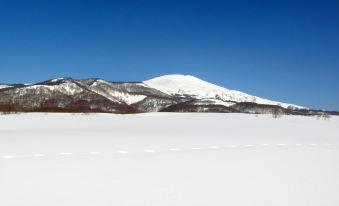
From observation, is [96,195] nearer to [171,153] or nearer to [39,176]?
[39,176]

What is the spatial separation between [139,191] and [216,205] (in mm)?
1569

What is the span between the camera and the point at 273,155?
46.6 feet

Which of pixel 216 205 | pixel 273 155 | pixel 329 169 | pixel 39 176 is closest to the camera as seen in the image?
pixel 216 205

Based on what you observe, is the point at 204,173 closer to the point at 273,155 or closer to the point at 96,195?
the point at 96,195

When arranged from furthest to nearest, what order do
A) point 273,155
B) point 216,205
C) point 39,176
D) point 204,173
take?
point 273,155 → point 204,173 → point 39,176 → point 216,205

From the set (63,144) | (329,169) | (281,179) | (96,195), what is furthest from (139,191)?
(63,144)

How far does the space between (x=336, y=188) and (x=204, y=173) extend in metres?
2.86

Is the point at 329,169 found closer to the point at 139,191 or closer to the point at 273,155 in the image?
the point at 273,155

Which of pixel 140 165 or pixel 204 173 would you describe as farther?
pixel 140 165

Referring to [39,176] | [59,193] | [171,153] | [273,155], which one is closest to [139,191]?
[59,193]

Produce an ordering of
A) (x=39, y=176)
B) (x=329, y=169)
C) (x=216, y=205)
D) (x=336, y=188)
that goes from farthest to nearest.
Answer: (x=329, y=169) < (x=39, y=176) < (x=336, y=188) < (x=216, y=205)

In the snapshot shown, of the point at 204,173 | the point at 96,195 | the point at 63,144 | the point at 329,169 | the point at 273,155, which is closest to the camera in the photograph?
the point at 96,195

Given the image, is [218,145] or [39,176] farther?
[218,145]

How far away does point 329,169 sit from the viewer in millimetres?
11250
